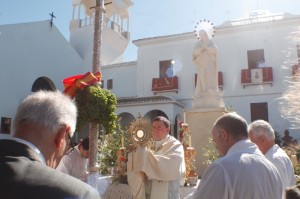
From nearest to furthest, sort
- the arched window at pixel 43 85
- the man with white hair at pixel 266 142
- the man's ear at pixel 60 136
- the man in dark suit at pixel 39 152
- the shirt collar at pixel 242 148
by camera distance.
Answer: the man in dark suit at pixel 39 152 → the man's ear at pixel 60 136 → the shirt collar at pixel 242 148 → the man with white hair at pixel 266 142 → the arched window at pixel 43 85

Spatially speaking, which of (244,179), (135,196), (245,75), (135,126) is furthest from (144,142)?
(245,75)

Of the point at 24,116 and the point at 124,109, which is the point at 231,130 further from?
the point at 124,109

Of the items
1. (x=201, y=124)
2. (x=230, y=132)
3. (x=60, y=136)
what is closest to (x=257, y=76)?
(x=201, y=124)

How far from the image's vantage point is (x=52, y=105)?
153cm

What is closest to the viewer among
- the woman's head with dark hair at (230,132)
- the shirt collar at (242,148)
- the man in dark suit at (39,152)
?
the man in dark suit at (39,152)

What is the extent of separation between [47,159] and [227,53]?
19.1m

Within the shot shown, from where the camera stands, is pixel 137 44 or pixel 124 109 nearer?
pixel 124 109

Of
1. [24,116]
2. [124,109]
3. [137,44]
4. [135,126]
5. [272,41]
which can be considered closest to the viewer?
[24,116]

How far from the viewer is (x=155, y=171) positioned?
3.99m

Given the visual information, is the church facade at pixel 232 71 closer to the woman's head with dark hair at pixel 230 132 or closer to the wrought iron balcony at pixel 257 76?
the wrought iron balcony at pixel 257 76

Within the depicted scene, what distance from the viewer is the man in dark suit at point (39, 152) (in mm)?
1186

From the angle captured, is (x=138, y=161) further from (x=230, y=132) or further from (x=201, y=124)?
(x=201, y=124)

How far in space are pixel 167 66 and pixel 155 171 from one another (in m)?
17.5

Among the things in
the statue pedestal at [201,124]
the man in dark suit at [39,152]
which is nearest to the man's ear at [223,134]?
the man in dark suit at [39,152]
